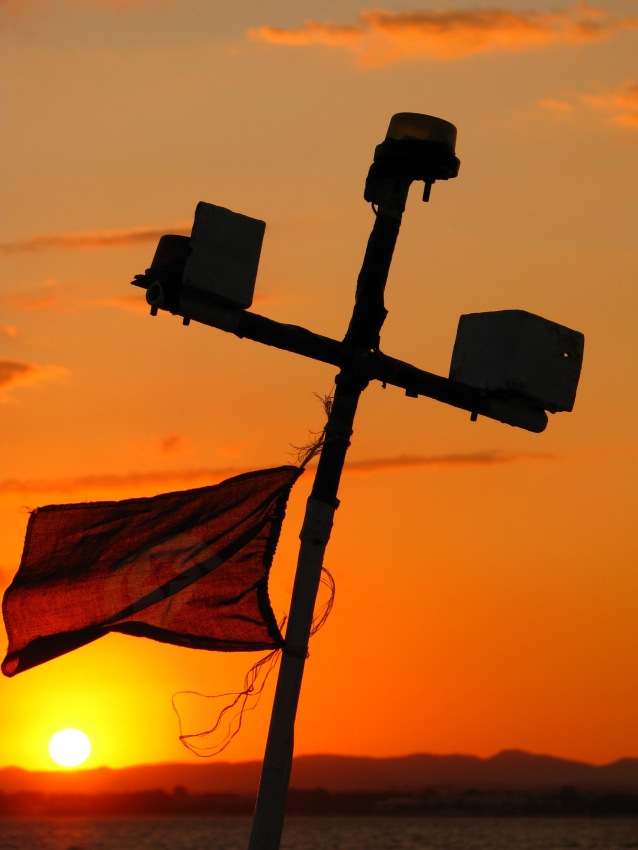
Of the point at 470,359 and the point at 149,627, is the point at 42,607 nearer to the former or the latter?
the point at 149,627

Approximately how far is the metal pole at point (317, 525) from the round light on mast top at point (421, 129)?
16.7 inches

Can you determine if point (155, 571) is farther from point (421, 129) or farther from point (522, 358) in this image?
point (421, 129)

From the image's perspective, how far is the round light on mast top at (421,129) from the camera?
39.4ft

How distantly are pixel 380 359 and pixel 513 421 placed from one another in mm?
1373

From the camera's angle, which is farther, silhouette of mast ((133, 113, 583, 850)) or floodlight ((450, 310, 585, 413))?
floodlight ((450, 310, 585, 413))

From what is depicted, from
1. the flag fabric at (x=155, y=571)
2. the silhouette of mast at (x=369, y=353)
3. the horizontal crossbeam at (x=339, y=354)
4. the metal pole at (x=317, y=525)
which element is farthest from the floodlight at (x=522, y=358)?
the flag fabric at (x=155, y=571)

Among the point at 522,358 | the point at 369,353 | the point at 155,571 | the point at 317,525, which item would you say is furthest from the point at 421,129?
the point at 155,571

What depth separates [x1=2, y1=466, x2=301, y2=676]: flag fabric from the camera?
486 inches

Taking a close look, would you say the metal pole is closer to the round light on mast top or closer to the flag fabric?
the round light on mast top

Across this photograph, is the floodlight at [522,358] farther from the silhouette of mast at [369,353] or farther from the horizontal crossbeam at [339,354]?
the horizontal crossbeam at [339,354]

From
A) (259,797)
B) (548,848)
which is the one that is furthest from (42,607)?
(548,848)

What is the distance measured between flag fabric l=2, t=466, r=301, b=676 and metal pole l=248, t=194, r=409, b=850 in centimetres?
66

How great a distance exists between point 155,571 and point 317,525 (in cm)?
143

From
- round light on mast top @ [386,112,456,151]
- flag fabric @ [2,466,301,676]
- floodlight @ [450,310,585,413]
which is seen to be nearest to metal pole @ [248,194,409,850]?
round light on mast top @ [386,112,456,151]
